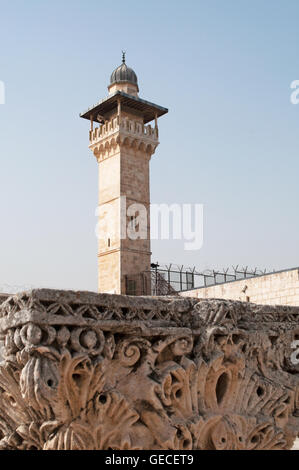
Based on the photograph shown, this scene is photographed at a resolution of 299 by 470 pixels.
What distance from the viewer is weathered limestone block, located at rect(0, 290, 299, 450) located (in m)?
3.48

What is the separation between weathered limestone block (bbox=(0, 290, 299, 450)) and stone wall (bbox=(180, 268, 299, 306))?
33.6 feet

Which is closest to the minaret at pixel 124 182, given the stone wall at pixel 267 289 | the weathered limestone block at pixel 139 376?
the stone wall at pixel 267 289

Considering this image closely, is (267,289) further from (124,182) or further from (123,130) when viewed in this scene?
(123,130)

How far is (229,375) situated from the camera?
4.38 metres

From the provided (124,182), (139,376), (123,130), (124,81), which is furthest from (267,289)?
(124,81)

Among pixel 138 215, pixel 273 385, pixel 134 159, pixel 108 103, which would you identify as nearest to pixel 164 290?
pixel 138 215

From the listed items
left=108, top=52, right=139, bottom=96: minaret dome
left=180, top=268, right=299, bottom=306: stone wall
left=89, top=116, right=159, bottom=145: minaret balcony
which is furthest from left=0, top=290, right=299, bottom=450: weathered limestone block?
left=108, top=52, right=139, bottom=96: minaret dome

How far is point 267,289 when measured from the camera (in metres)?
15.4

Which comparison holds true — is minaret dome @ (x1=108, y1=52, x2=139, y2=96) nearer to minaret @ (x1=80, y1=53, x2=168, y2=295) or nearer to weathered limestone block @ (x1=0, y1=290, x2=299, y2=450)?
minaret @ (x1=80, y1=53, x2=168, y2=295)

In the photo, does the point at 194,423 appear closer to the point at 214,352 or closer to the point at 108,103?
the point at 214,352

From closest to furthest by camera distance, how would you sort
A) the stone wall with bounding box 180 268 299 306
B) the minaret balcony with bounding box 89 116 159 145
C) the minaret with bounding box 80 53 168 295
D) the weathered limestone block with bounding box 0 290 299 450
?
the weathered limestone block with bounding box 0 290 299 450
the stone wall with bounding box 180 268 299 306
the minaret with bounding box 80 53 168 295
the minaret balcony with bounding box 89 116 159 145

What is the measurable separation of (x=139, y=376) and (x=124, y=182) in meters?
19.6

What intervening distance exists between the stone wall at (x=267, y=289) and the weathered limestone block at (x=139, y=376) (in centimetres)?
1024
